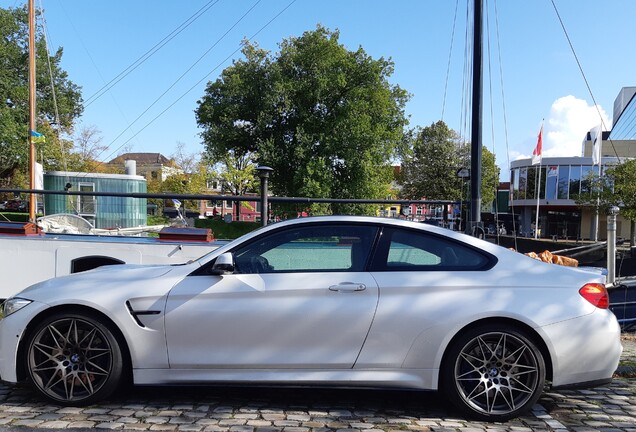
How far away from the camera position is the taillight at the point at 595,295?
3.96 m

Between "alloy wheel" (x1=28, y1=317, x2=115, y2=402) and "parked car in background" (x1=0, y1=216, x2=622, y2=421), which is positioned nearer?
"parked car in background" (x1=0, y1=216, x2=622, y2=421)

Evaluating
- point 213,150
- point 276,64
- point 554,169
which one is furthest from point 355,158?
point 554,169

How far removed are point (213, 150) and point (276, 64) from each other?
8.11 metres

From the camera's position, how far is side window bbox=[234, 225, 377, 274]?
13.6ft

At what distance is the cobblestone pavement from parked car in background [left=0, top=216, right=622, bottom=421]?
0.21m

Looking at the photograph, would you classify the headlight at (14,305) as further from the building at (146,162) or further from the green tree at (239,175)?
the building at (146,162)

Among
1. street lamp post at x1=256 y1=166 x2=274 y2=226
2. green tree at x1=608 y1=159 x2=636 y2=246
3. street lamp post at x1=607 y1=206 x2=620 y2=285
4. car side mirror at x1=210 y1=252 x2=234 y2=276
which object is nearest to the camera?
car side mirror at x1=210 y1=252 x2=234 y2=276

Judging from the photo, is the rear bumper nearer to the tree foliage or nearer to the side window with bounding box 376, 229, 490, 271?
the side window with bounding box 376, 229, 490, 271

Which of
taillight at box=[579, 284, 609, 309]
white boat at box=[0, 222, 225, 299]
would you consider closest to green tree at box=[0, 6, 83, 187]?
white boat at box=[0, 222, 225, 299]

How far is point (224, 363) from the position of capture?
3959 millimetres

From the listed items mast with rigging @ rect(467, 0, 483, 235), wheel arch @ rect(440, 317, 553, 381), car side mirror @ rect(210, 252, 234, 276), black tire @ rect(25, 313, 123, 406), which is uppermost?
mast with rigging @ rect(467, 0, 483, 235)

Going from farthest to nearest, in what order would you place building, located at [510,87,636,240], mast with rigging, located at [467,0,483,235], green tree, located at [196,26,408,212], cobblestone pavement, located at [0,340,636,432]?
building, located at [510,87,636,240] → green tree, located at [196,26,408,212] → mast with rigging, located at [467,0,483,235] → cobblestone pavement, located at [0,340,636,432]

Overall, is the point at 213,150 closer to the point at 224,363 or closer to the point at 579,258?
the point at 579,258

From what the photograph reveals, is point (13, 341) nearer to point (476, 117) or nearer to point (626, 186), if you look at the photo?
point (476, 117)
